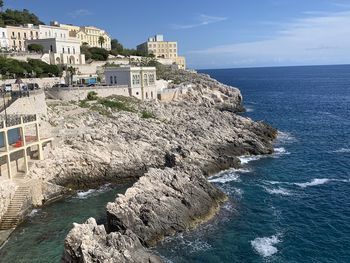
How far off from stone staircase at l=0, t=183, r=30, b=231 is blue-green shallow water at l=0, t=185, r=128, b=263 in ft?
2.87

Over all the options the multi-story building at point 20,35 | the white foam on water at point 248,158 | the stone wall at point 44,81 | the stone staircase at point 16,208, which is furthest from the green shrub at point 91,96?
the multi-story building at point 20,35

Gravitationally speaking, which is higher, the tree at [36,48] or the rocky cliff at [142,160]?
the tree at [36,48]

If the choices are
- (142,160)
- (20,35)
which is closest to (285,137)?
(142,160)

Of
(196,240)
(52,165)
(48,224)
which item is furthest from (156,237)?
(52,165)

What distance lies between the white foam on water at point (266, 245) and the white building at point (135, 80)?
45.2m

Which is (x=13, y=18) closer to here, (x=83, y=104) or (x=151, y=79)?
(x=151, y=79)

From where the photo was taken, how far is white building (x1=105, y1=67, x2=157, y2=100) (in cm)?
7138

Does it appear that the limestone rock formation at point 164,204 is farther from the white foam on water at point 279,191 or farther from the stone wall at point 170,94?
the stone wall at point 170,94

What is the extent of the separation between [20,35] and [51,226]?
80115 mm

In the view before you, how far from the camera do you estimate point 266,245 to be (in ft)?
99.5

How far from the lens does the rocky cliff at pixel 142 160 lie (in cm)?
2678

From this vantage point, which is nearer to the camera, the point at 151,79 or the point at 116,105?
the point at 116,105

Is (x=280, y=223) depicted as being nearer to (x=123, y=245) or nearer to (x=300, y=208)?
(x=300, y=208)

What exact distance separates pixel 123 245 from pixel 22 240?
10681 mm
